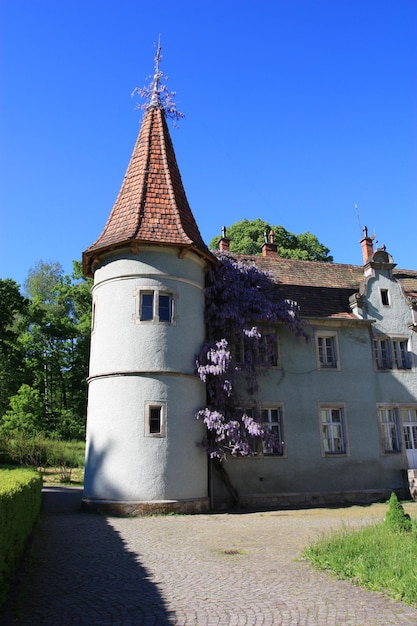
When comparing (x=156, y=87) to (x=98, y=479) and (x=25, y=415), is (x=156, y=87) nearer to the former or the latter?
(x=98, y=479)

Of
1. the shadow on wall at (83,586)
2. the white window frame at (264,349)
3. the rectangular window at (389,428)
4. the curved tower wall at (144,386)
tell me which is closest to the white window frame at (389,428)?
the rectangular window at (389,428)

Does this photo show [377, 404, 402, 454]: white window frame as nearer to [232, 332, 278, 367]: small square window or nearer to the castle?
the castle

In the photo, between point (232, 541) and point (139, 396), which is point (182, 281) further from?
point (232, 541)

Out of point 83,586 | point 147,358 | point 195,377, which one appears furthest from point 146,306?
point 83,586

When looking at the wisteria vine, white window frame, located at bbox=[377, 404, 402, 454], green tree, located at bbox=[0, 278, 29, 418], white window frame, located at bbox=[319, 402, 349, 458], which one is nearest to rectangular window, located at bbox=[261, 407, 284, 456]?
the wisteria vine

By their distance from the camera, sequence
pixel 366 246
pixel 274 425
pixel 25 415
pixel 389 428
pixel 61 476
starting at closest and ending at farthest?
pixel 274 425
pixel 389 428
pixel 366 246
pixel 61 476
pixel 25 415

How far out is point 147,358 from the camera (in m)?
15.2

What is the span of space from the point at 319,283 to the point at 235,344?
5706 mm

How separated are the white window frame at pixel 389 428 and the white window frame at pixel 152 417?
8.69 meters

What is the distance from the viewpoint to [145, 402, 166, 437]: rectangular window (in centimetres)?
1461

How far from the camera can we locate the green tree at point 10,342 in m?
28.7

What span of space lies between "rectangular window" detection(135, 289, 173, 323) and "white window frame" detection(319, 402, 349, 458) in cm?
675

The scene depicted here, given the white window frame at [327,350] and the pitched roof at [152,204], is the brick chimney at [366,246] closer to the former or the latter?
the white window frame at [327,350]

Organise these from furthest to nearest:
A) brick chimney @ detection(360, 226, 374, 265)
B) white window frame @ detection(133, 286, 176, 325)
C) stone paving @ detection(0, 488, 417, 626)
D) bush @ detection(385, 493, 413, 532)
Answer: brick chimney @ detection(360, 226, 374, 265)
white window frame @ detection(133, 286, 176, 325)
bush @ detection(385, 493, 413, 532)
stone paving @ detection(0, 488, 417, 626)
